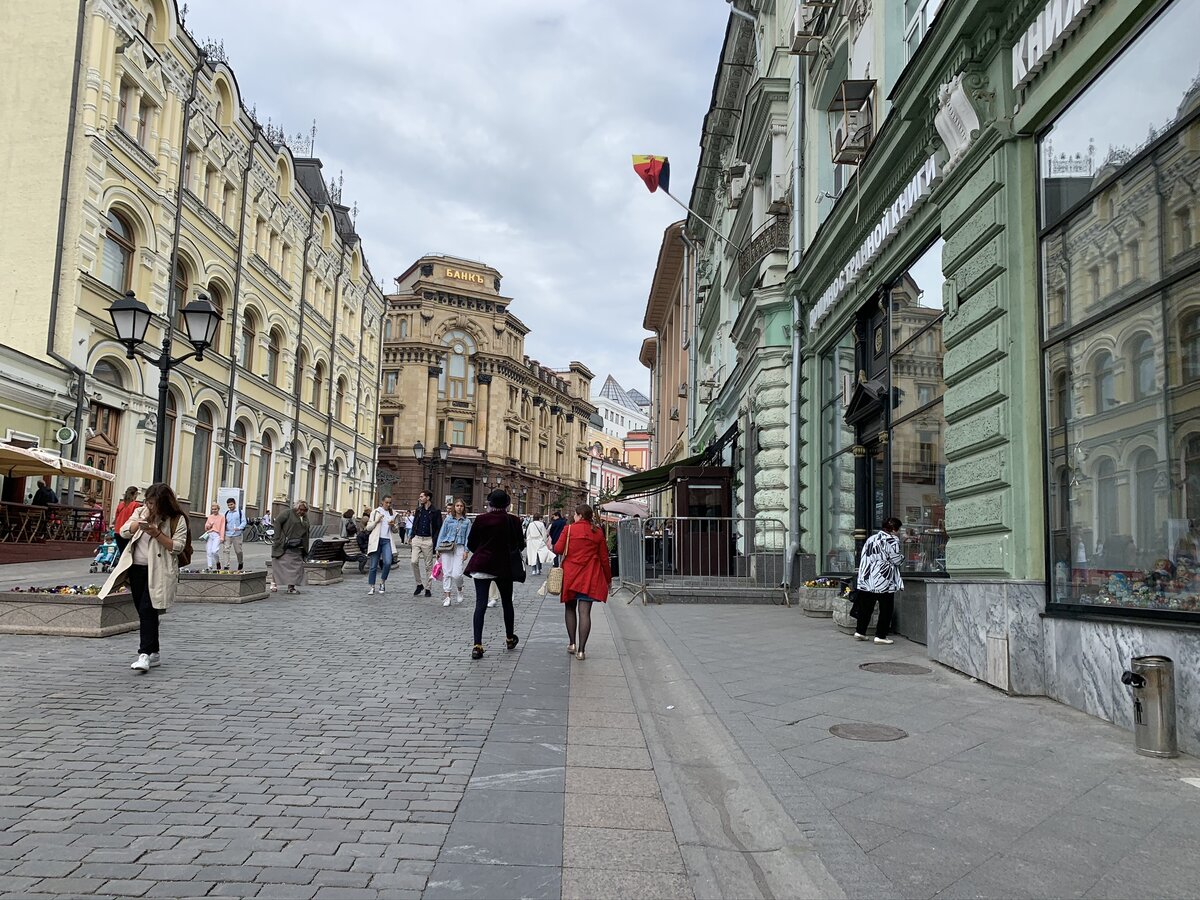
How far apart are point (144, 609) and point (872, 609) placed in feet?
24.0

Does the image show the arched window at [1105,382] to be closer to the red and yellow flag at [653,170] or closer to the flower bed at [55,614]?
the flower bed at [55,614]

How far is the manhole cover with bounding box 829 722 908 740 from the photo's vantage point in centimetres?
578

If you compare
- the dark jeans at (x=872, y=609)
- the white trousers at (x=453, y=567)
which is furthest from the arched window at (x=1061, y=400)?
the white trousers at (x=453, y=567)

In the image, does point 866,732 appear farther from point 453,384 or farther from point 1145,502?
point 453,384

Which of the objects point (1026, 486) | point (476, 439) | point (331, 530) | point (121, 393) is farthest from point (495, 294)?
point (1026, 486)

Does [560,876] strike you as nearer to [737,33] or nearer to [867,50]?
[867,50]

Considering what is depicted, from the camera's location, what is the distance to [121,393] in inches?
1011

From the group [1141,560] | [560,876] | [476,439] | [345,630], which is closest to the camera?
[560,876]

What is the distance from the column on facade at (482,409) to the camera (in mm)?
74062

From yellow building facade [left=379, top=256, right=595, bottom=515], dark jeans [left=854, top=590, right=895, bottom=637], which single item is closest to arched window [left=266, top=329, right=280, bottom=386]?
yellow building facade [left=379, top=256, right=595, bottom=515]

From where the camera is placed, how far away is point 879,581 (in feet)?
32.8

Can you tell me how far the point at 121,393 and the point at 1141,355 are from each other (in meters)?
25.9

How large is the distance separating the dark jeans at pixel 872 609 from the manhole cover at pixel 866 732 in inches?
162

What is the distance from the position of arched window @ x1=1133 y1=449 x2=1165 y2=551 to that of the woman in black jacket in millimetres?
5311
